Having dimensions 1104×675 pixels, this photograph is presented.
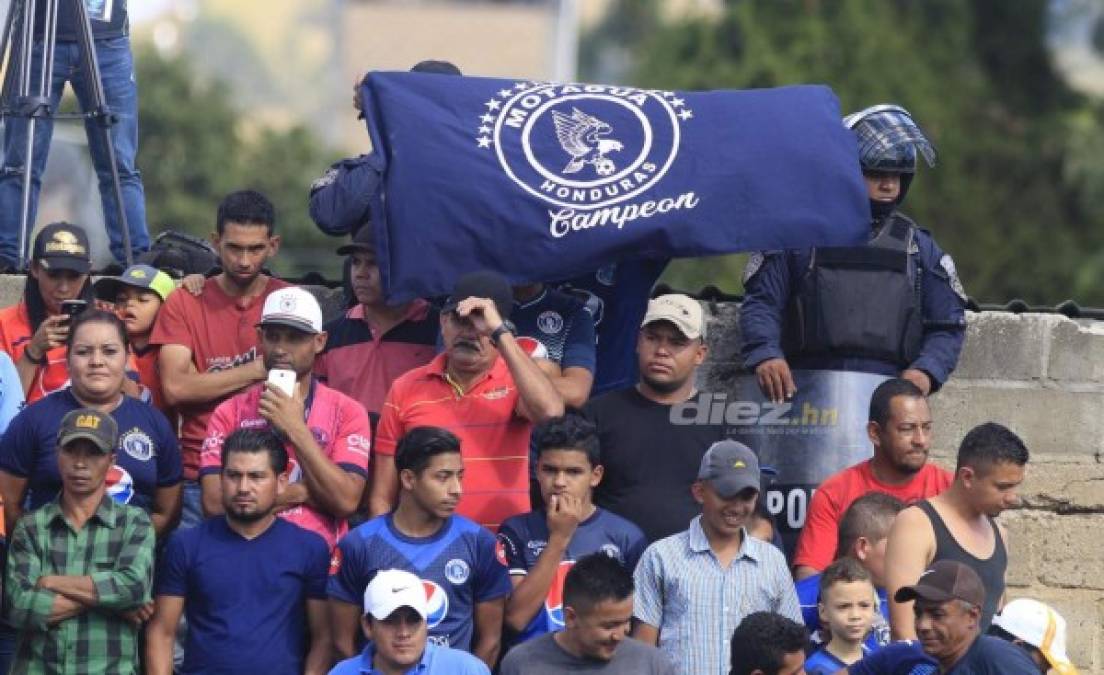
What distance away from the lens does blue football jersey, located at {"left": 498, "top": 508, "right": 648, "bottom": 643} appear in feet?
34.6

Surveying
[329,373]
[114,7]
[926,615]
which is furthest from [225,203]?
[926,615]

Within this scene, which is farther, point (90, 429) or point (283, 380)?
point (283, 380)

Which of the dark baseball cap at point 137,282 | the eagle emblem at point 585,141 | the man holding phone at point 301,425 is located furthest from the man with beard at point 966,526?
the dark baseball cap at point 137,282

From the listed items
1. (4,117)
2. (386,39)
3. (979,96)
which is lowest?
(4,117)

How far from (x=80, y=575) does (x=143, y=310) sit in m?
1.66

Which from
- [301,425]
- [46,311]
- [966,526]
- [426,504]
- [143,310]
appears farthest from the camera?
[143,310]

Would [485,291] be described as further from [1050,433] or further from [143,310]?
[1050,433]

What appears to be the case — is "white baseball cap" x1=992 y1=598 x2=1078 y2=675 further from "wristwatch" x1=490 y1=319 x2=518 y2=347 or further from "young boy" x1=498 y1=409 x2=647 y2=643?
"wristwatch" x1=490 y1=319 x2=518 y2=347

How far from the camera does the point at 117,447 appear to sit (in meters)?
10.6

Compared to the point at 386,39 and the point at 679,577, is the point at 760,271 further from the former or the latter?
the point at 386,39

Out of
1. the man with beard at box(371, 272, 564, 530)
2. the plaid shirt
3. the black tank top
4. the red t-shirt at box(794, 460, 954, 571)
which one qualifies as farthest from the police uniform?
the black tank top

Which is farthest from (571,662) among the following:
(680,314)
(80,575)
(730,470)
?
(680,314)

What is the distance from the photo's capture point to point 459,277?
1110cm

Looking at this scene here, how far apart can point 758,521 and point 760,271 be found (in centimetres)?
129
